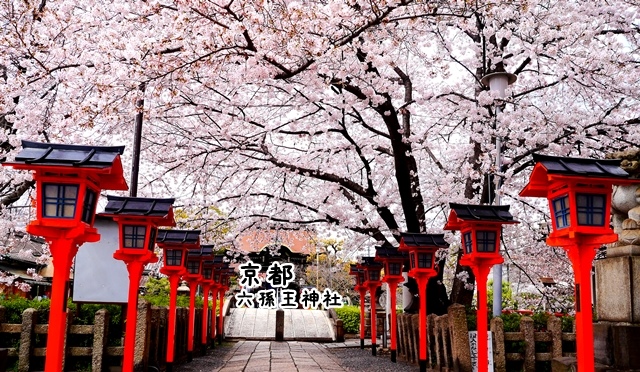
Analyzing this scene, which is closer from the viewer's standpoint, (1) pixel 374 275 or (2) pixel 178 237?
(2) pixel 178 237

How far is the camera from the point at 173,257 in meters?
A: 10.8

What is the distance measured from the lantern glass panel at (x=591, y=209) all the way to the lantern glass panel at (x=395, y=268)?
881 cm

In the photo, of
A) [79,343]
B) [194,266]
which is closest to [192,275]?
[194,266]

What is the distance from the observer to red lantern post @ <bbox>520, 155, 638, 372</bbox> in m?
5.25

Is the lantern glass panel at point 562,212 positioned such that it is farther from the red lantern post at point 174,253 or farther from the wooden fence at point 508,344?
the red lantern post at point 174,253

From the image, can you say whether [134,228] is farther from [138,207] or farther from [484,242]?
[484,242]

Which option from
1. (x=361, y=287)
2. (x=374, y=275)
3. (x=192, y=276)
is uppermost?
(x=374, y=275)

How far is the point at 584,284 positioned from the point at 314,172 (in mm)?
8168

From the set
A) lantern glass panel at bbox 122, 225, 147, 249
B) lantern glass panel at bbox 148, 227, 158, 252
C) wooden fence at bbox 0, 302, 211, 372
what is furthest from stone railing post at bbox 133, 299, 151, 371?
lantern glass panel at bbox 122, 225, 147, 249

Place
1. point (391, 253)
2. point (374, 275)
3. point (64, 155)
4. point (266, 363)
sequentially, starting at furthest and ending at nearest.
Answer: point (374, 275) → point (391, 253) → point (266, 363) → point (64, 155)

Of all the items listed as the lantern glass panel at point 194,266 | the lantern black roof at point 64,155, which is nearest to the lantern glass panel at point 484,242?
the lantern black roof at point 64,155

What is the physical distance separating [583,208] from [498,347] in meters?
3.85

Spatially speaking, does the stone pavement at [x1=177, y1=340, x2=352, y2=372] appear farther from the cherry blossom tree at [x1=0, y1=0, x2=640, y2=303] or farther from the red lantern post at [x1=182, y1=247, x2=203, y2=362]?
the cherry blossom tree at [x1=0, y1=0, x2=640, y2=303]

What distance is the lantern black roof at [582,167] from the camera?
5287mm
